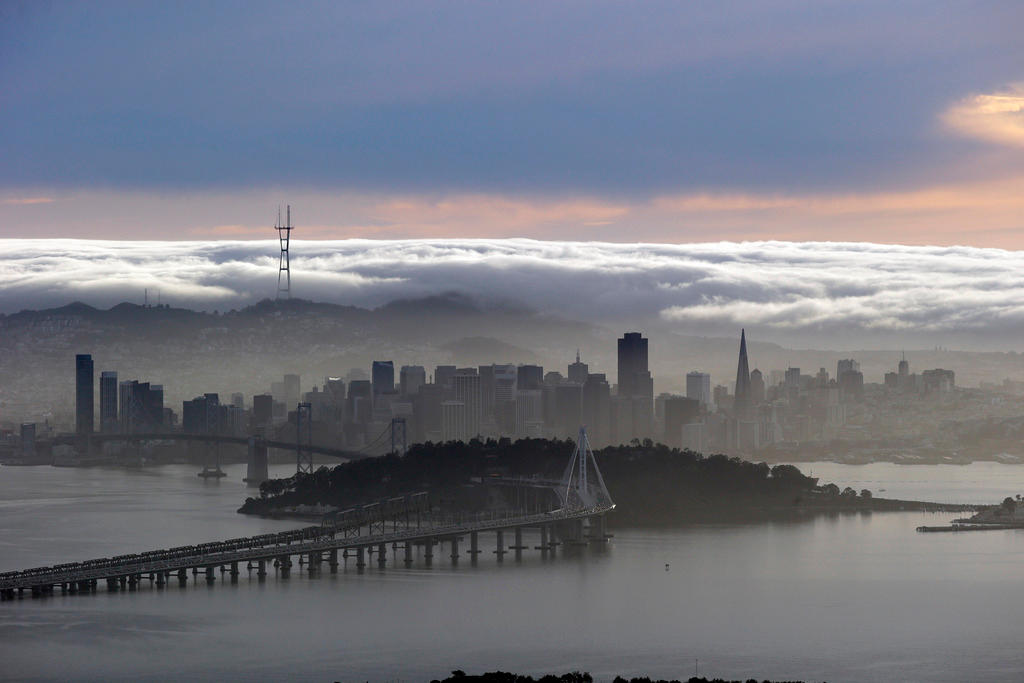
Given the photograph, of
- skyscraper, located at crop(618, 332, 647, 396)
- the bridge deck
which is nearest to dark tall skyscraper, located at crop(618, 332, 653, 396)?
skyscraper, located at crop(618, 332, 647, 396)

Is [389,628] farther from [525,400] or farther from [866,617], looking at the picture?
[525,400]

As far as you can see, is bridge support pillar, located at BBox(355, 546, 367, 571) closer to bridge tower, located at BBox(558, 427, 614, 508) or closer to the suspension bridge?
the suspension bridge

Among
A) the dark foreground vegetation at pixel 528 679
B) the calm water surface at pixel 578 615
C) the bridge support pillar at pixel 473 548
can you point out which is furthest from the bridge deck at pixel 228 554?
the dark foreground vegetation at pixel 528 679

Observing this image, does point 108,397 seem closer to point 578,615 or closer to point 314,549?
point 314,549

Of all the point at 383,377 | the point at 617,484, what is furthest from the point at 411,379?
the point at 617,484

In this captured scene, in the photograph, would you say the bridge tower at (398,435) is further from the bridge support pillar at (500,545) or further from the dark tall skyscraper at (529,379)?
the bridge support pillar at (500,545)
